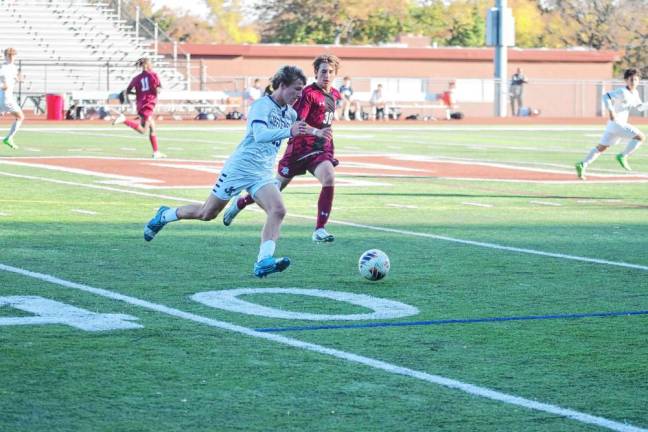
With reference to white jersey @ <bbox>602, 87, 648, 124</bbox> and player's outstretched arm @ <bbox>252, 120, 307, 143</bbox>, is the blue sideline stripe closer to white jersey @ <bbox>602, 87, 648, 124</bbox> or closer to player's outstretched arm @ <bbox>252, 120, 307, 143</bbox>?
player's outstretched arm @ <bbox>252, 120, 307, 143</bbox>

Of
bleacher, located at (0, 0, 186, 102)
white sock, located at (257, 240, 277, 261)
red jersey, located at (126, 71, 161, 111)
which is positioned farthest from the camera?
bleacher, located at (0, 0, 186, 102)

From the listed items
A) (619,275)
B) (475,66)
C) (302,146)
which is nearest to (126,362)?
(619,275)

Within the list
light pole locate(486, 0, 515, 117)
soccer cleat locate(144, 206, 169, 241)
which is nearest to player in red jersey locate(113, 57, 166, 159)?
soccer cleat locate(144, 206, 169, 241)

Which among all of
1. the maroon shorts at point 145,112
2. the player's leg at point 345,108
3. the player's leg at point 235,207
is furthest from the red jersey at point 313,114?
the player's leg at point 345,108

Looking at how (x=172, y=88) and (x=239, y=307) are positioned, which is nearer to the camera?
(x=239, y=307)

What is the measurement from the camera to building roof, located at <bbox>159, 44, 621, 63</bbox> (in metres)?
60.4

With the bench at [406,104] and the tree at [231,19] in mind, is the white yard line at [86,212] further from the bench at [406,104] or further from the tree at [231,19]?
the tree at [231,19]

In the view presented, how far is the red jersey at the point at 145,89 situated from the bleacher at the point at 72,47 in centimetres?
2128

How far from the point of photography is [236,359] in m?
7.18

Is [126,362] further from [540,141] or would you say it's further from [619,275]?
[540,141]

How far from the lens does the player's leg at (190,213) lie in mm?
10508

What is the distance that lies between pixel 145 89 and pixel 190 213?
14665 millimetres

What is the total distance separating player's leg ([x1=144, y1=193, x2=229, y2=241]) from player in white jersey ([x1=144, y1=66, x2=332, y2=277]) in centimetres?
1

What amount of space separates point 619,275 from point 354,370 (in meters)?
4.32
